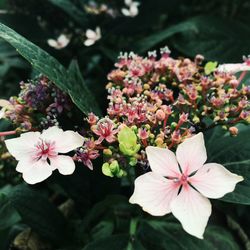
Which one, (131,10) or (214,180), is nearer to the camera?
(214,180)

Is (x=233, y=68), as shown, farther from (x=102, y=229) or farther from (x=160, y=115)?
(x=102, y=229)

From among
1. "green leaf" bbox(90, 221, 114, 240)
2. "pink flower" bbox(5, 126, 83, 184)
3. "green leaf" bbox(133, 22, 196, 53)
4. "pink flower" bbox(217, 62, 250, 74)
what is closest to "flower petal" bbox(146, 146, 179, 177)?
"pink flower" bbox(5, 126, 83, 184)

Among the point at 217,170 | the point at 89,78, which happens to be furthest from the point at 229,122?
the point at 89,78

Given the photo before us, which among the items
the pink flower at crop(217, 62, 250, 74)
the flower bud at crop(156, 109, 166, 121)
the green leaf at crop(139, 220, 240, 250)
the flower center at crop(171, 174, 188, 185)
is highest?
the flower bud at crop(156, 109, 166, 121)

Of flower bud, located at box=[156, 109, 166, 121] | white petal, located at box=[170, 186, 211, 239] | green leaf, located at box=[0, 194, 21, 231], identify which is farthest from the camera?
green leaf, located at box=[0, 194, 21, 231]

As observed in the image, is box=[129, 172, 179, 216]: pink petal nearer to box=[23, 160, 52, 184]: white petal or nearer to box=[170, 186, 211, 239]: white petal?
box=[170, 186, 211, 239]: white petal

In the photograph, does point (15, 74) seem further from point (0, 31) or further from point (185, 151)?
point (185, 151)

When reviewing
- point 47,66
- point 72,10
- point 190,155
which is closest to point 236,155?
point 190,155
